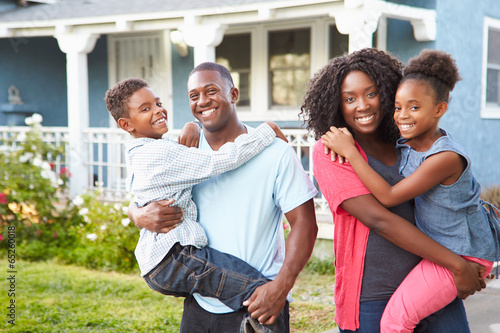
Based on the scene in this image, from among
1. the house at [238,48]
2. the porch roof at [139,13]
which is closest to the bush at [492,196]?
the house at [238,48]

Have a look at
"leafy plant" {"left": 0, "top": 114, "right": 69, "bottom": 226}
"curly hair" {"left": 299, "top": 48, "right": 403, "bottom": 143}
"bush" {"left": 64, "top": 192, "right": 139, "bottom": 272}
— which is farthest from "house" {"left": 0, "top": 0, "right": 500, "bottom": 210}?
"curly hair" {"left": 299, "top": 48, "right": 403, "bottom": 143}

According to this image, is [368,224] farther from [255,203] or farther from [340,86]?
[340,86]

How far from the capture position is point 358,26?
6.37 metres

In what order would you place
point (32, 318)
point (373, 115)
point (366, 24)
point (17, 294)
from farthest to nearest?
point (366, 24) → point (17, 294) → point (32, 318) → point (373, 115)

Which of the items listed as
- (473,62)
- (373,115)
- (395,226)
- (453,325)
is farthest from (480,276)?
(473,62)

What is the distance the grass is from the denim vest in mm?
2707

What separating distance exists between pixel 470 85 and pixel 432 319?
23.2 ft

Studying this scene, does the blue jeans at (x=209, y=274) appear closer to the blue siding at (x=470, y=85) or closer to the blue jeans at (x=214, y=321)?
the blue jeans at (x=214, y=321)

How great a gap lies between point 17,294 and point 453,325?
470cm

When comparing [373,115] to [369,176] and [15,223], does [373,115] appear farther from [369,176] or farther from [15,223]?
[15,223]

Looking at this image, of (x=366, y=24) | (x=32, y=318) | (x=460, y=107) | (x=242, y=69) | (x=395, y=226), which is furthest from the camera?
(x=242, y=69)

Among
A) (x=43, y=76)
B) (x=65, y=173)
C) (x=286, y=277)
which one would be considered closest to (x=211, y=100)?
(x=286, y=277)

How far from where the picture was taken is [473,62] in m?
8.22

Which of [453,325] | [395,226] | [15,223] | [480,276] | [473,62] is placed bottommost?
[15,223]
